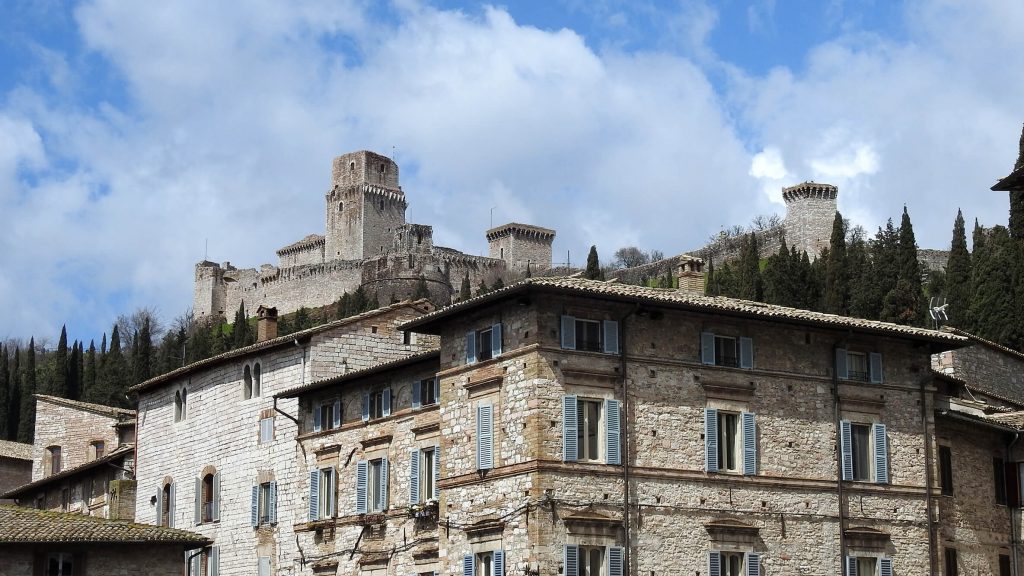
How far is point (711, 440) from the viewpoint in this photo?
35156 millimetres

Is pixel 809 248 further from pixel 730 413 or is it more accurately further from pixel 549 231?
pixel 730 413

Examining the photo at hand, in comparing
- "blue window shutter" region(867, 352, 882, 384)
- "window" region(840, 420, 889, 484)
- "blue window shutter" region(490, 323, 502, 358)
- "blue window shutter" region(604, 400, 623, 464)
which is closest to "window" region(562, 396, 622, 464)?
"blue window shutter" region(604, 400, 623, 464)

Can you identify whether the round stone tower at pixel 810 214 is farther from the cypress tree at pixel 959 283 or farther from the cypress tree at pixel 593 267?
the cypress tree at pixel 959 283

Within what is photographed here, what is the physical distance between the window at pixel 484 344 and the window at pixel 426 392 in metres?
3.82

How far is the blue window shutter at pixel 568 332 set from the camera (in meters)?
34.0

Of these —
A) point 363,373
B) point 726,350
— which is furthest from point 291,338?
point 726,350

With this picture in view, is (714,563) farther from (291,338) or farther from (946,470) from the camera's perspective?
(291,338)

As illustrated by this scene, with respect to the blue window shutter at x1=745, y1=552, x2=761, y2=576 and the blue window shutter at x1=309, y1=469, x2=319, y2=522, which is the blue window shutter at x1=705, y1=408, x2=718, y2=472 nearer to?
the blue window shutter at x1=745, y1=552, x2=761, y2=576

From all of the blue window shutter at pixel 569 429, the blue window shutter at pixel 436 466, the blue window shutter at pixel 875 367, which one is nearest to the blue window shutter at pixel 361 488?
the blue window shutter at pixel 436 466

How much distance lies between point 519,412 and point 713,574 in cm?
575

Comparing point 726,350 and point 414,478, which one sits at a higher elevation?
point 726,350

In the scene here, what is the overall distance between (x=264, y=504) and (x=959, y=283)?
3983 centimetres

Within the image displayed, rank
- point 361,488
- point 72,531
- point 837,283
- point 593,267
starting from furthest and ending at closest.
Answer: point 593,267 → point 837,283 → point 361,488 → point 72,531

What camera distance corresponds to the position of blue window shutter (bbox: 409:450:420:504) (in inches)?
1566
